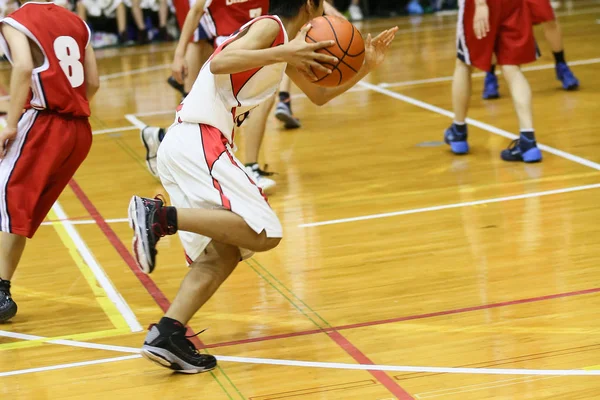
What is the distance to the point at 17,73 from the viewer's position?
3.87m

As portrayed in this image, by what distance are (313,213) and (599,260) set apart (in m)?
1.76

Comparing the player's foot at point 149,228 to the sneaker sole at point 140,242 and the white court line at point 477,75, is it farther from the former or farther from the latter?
the white court line at point 477,75

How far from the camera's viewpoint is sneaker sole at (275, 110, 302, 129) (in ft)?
25.7

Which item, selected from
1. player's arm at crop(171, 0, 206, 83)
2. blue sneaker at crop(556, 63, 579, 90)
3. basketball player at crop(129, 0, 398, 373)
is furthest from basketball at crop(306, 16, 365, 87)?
blue sneaker at crop(556, 63, 579, 90)

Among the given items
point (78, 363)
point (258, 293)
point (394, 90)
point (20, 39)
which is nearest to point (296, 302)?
point (258, 293)

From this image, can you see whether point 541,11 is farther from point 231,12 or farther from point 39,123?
point 39,123

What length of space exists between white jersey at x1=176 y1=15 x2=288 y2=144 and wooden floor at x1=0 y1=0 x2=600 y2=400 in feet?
3.04

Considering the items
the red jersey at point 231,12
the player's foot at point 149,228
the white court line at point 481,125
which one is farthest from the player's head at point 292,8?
the white court line at point 481,125

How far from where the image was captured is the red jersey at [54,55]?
404 centimetres

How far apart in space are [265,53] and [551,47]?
568cm

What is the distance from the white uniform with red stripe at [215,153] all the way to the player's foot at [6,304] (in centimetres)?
100

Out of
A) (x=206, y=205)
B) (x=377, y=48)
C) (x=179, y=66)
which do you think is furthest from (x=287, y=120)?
(x=206, y=205)

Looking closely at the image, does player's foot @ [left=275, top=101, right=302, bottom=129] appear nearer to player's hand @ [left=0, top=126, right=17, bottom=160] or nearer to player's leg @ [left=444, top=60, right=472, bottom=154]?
player's leg @ [left=444, top=60, right=472, bottom=154]

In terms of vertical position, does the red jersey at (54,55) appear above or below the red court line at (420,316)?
above
